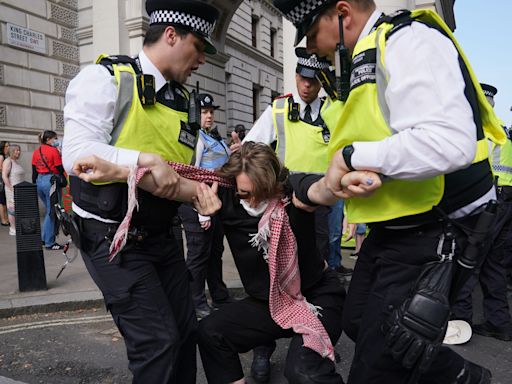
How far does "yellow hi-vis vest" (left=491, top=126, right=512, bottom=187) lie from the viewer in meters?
4.45

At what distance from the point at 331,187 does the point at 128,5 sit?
459 inches

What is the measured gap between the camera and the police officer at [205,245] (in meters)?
4.08

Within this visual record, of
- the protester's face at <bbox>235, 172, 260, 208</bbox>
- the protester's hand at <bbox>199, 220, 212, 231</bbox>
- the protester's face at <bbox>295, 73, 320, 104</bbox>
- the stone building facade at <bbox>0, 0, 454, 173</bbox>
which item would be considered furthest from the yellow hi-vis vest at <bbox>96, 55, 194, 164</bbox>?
the stone building facade at <bbox>0, 0, 454, 173</bbox>

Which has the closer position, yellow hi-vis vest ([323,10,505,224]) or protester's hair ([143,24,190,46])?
yellow hi-vis vest ([323,10,505,224])

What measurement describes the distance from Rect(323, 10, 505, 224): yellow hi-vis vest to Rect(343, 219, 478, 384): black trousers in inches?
3.1

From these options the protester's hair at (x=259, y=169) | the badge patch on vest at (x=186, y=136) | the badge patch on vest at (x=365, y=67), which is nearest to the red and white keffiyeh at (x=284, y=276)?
A: the protester's hair at (x=259, y=169)

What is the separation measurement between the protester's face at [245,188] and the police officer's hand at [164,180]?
43cm

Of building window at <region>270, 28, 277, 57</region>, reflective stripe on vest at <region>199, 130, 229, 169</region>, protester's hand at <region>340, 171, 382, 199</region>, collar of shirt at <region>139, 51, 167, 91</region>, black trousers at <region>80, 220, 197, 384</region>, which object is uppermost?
building window at <region>270, 28, 277, 57</region>

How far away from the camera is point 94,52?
39.8ft

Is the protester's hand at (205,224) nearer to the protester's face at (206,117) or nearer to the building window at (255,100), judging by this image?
the protester's face at (206,117)

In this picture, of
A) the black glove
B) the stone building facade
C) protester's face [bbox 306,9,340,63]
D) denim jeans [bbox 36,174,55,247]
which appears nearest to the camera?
the black glove

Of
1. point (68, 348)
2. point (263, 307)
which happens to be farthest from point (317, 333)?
point (68, 348)

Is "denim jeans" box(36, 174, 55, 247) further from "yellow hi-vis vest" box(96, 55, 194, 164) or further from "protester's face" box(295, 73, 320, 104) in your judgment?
"yellow hi-vis vest" box(96, 55, 194, 164)

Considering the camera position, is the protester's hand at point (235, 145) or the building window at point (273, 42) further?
the building window at point (273, 42)
